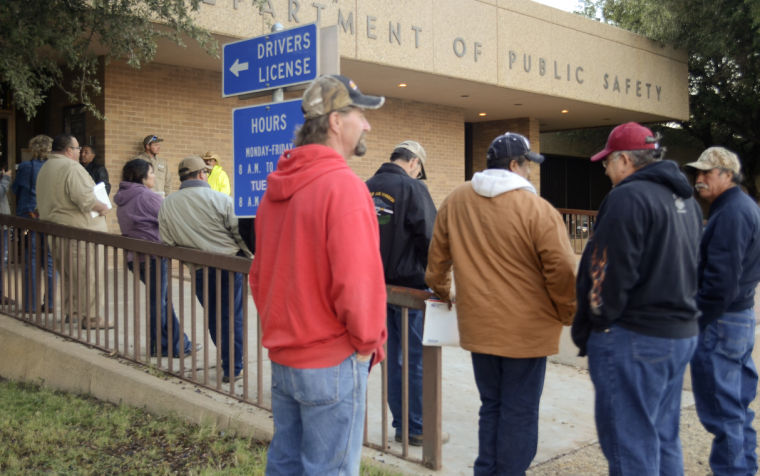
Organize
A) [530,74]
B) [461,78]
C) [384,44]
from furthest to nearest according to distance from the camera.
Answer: [530,74] → [461,78] → [384,44]

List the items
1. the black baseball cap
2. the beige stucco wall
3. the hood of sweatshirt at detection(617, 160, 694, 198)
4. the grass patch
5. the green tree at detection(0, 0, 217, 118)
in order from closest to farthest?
the hood of sweatshirt at detection(617, 160, 694, 198) → the black baseball cap → the grass patch → the green tree at detection(0, 0, 217, 118) → the beige stucco wall

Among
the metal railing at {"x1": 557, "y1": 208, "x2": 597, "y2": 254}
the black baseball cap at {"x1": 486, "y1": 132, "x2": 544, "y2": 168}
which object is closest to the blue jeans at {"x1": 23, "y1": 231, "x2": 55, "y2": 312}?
the black baseball cap at {"x1": 486, "y1": 132, "x2": 544, "y2": 168}

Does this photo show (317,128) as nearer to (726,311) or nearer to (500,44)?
(726,311)

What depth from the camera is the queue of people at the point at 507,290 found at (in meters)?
2.49

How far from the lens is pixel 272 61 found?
490 centimetres

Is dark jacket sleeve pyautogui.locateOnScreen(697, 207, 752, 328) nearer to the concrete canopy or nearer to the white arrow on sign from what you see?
the white arrow on sign

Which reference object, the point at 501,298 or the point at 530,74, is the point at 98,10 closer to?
the point at 501,298

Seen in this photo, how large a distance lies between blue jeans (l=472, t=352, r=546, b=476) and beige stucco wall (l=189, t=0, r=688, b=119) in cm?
738

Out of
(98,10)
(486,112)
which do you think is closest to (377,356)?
(98,10)

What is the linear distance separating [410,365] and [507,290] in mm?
1287

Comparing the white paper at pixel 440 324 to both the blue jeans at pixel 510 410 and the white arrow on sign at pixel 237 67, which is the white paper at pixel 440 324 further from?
the white arrow on sign at pixel 237 67

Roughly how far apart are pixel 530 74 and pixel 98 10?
11.3 meters

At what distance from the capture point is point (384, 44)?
13.1 meters

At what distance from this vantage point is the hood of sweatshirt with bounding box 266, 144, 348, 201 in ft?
8.21
